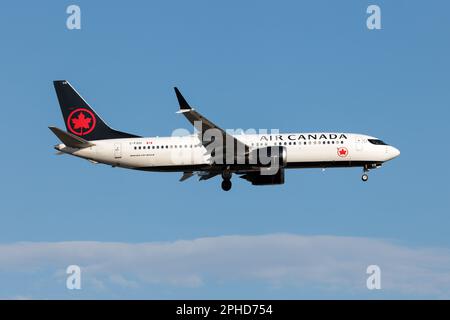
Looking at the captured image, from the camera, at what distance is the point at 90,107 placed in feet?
263

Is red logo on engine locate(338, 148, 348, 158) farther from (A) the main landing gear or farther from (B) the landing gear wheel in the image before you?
(B) the landing gear wheel

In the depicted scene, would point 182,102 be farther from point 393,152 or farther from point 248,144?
point 393,152

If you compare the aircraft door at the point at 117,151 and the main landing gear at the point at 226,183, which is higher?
the aircraft door at the point at 117,151

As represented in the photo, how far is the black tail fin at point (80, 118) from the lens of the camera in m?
77.8

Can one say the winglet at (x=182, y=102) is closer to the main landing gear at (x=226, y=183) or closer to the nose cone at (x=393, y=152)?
the main landing gear at (x=226, y=183)

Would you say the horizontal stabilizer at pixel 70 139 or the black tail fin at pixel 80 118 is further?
the black tail fin at pixel 80 118

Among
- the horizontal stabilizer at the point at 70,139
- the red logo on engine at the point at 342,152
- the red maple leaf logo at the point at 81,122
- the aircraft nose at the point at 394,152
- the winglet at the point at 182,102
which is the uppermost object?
the red maple leaf logo at the point at 81,122

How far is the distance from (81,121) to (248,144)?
52.2 ft

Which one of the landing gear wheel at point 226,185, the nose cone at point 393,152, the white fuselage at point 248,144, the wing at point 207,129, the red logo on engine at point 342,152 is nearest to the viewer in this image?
the wing at point 207,129

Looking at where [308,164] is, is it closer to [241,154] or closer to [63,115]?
[241,154]

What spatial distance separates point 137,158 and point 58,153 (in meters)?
6.96

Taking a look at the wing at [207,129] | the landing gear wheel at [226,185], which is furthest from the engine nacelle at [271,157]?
the landing gear wheel at [226,185]

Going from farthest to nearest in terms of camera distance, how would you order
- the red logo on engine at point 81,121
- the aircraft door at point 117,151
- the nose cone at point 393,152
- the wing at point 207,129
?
the red logo on engine at point 81,121 → the nose cone at point 393,152 → the aircraft door at point 117,151 → the wing at point 207,129
